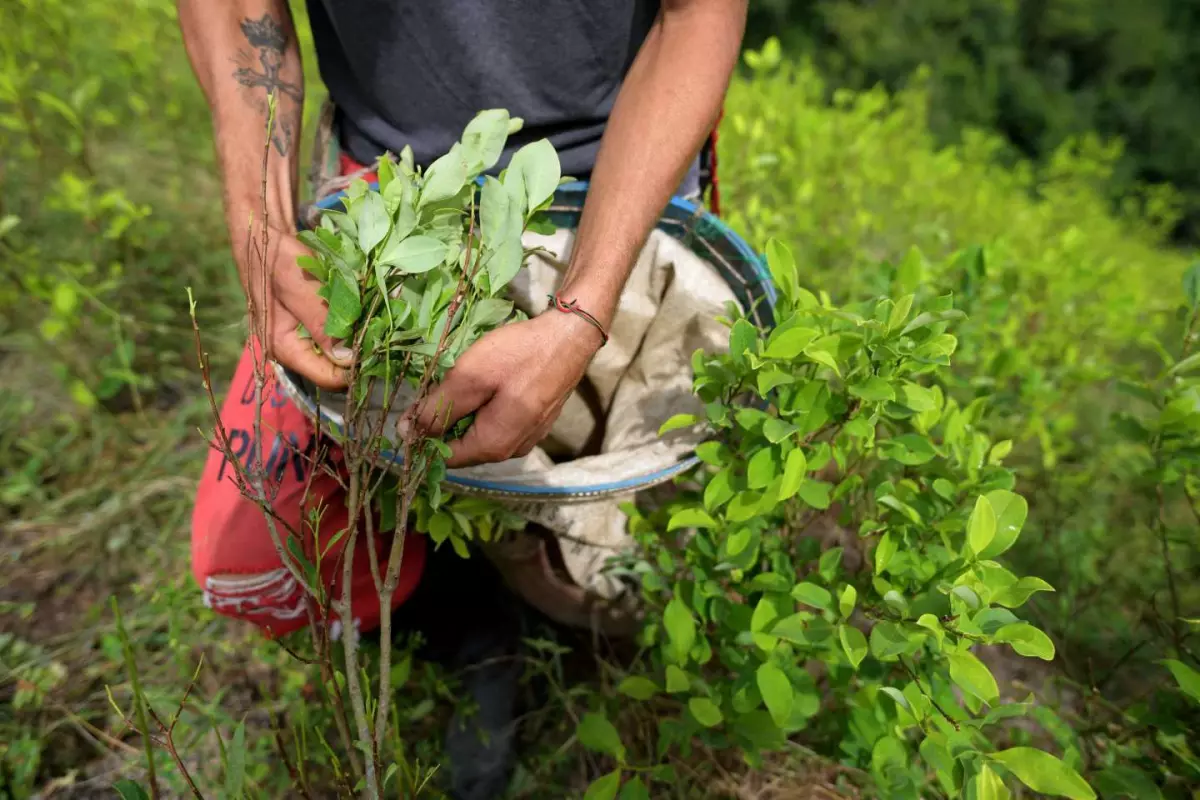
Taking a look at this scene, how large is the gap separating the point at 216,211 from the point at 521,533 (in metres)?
2.18

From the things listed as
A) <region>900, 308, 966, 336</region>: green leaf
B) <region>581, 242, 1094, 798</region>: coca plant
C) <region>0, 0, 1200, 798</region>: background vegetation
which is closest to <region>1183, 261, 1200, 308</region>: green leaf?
<region>0, 0, 1200, 798</region>: background vegetation

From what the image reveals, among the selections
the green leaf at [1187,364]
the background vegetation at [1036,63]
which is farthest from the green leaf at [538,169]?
the background vegetation at [1036,63]

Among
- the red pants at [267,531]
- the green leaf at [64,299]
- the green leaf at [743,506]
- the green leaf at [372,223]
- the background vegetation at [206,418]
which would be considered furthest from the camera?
the green leaf at [64,299]

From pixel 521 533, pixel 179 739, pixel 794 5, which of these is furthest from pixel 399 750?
pixel 794 5

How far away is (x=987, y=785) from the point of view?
74 cm

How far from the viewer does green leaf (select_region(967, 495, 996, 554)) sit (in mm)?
790

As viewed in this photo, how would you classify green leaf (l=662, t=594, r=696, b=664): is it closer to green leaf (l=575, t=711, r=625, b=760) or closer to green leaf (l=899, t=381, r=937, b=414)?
green leaf (l=575, t=711, r=625, b=760)

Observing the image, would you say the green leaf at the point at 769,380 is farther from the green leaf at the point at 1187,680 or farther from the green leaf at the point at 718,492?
the green leaf at the point at 1187,680

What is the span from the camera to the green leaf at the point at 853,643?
33.1 inches

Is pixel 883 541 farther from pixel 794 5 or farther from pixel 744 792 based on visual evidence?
pixel 794 5

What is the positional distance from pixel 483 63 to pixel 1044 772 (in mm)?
1346

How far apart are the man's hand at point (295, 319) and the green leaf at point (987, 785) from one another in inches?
35.6

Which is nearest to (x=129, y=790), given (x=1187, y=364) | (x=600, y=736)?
(x=600, y=736)

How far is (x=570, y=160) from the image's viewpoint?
1.29m
